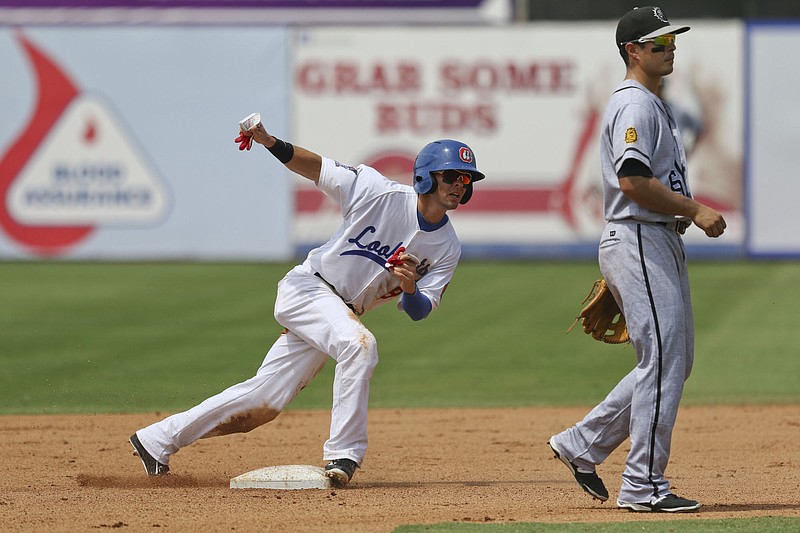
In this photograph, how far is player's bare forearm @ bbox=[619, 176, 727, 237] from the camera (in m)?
5.67

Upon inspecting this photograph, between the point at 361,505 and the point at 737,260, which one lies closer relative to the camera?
the point at 361,505

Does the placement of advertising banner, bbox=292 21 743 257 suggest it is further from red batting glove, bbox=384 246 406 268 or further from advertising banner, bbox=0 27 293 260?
red batting glove, bbox=384 246 406 268

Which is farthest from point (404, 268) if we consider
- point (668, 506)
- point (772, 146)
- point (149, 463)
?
point (772, 146)

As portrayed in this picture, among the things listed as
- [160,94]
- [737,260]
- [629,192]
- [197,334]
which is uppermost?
[629,192]

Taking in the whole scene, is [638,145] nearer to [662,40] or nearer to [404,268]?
[662,40]

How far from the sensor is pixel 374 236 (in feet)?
22.5

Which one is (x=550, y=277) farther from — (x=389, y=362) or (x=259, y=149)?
(x=389, y=362)

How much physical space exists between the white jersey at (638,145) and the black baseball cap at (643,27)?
0.20 metres

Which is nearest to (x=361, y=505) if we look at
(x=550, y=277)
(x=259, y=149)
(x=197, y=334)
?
(x=197, y=334)

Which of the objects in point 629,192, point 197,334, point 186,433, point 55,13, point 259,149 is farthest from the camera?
point 55,13

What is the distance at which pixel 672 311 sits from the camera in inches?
228

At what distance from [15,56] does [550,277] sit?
9.26 meters

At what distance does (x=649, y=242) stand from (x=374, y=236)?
62.4 inches

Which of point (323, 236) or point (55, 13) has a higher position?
point (55, 13)
